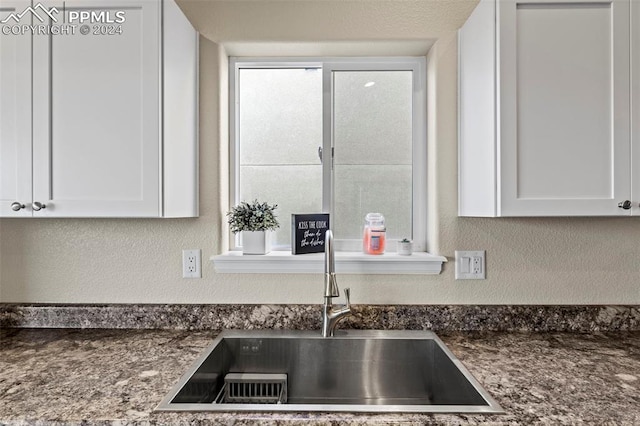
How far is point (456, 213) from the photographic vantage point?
1570 millimetres

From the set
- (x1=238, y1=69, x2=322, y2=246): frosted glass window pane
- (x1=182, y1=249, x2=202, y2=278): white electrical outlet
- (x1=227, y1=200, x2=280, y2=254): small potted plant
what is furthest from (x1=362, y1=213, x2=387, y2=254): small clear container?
(x1=182, y1=249, x2=202, y2=278): white electrical outlet

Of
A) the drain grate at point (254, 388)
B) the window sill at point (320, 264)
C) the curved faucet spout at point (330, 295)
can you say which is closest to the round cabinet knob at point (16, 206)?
the window sill at point (320, 264)

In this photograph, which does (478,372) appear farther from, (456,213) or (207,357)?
(207,357)

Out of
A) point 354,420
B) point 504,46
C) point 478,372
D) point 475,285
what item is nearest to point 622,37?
point 504,46

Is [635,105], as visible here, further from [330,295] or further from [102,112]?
[102,112]

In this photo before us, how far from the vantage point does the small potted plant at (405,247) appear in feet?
Result: 5.24

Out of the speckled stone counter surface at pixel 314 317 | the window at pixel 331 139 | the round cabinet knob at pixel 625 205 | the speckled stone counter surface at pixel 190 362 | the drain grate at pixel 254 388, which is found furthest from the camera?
the window at pixel 331 139

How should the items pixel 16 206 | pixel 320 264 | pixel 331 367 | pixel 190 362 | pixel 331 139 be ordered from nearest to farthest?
1. pixel 190 362
2. pixel 16 206
3. pixel 331 367
4. pixel 320 264
5. pixel 331 139

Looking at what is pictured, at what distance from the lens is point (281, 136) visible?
5.80ft

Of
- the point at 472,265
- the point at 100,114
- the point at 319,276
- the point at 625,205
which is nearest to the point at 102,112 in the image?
the point at 100,114

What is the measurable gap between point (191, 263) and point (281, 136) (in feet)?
2.20

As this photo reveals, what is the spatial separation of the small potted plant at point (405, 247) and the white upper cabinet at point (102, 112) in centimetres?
91

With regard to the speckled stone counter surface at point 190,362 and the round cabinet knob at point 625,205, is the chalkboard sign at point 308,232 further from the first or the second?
the round cabinet knob at point 625,205

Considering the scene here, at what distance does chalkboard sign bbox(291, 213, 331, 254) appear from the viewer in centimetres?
156
